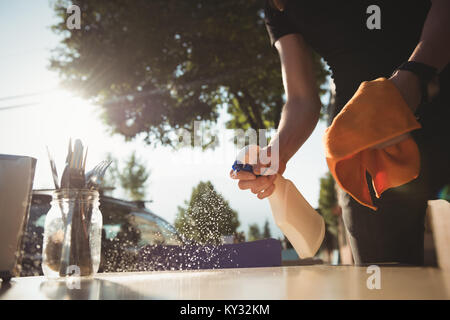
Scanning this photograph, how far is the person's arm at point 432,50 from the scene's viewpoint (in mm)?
851

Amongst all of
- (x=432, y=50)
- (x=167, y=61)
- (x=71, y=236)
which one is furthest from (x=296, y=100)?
(x=167, y=61)

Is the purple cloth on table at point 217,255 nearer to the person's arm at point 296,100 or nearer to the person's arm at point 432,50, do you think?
the person's arm at point 296,100

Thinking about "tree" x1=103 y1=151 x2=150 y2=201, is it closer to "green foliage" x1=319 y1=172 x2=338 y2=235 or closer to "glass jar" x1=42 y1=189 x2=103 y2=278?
"green foliage" x1=319 y1=172 x2=338 y2=235

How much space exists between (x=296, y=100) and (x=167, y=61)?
6367mm

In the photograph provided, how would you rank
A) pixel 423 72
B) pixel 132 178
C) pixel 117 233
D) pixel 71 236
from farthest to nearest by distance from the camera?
pixel 132 178, pixel 117 233, pixel 71 236, pixel 423 72

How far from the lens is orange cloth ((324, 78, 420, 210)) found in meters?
0.68

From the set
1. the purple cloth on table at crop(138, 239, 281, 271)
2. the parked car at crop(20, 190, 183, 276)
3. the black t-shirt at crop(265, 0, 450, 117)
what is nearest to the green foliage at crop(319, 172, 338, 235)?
the parked car at crop(20, 190, 183, 276)

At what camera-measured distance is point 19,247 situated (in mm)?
1015

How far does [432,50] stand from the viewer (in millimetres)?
921

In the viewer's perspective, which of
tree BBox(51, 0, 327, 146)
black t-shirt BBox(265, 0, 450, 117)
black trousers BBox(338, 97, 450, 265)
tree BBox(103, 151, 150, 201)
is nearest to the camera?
black trousers BBox(338, 97, 450, 265)

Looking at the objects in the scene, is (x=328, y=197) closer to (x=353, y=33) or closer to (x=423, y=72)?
(x=353, y=33)

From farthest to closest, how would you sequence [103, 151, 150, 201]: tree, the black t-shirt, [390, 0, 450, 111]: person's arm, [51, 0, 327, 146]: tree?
1. [103, 151, 150, 201]: tree
2. [51, 0, 327, 146]: tree
3. the black t-shirt
4. [390, 0, 450, 111]: person's arm

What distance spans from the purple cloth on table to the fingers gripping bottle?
32.6 inches

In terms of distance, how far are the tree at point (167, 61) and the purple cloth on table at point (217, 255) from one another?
18.0ft
